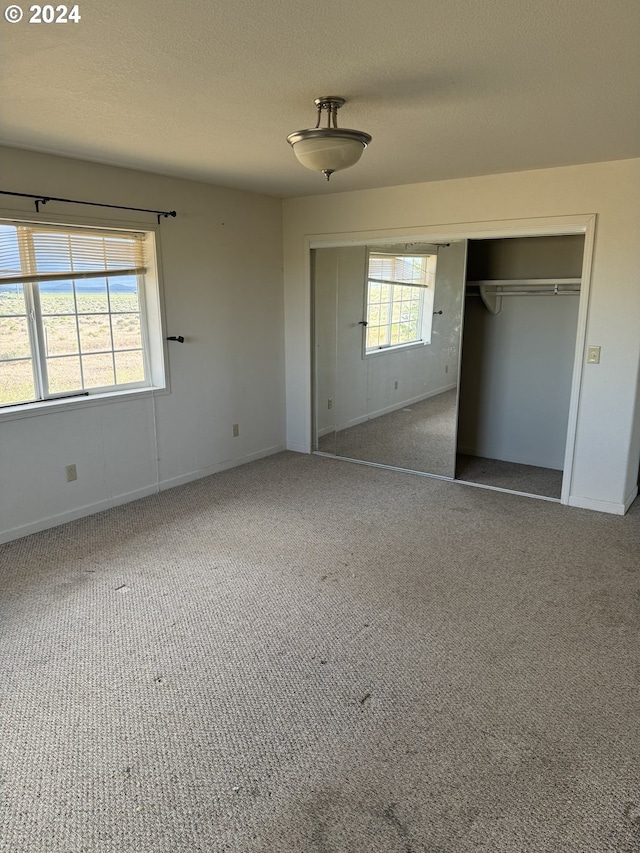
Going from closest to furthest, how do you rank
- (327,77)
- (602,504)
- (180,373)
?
(327,77) < (602,504) < (180,373)

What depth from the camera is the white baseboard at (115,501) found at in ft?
12.0

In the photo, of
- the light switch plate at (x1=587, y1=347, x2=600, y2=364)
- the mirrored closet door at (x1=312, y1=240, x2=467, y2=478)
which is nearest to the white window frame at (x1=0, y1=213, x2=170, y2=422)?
the mirrored closet door at (x1=312, y1=240, x2=467, y2=478)

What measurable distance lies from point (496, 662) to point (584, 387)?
2.26 meters

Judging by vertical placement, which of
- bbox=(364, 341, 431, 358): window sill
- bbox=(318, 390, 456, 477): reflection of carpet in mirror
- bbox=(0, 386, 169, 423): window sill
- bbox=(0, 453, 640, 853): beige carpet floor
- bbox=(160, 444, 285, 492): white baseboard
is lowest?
bbox=(0, 453, 640, 853): beige carpet floor

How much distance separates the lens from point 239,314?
195 inches

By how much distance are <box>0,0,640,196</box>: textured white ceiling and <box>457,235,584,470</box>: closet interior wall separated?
1.32 metres

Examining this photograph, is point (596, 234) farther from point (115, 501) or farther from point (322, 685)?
point (115, 501)

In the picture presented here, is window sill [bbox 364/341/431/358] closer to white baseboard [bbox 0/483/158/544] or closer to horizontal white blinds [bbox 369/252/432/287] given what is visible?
horizontal white blinds [bbox 369/252/432/287]

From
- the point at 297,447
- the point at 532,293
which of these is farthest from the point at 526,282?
the point at 297,447

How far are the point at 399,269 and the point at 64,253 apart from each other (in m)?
2.55

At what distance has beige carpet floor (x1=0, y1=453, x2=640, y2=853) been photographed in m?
1.73

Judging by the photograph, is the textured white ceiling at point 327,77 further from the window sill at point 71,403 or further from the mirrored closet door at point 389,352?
the window sill at point 71,403

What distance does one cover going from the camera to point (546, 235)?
163 inches

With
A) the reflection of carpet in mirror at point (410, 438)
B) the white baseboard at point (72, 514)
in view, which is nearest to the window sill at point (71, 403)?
the white baseboard at point (72, 514)
